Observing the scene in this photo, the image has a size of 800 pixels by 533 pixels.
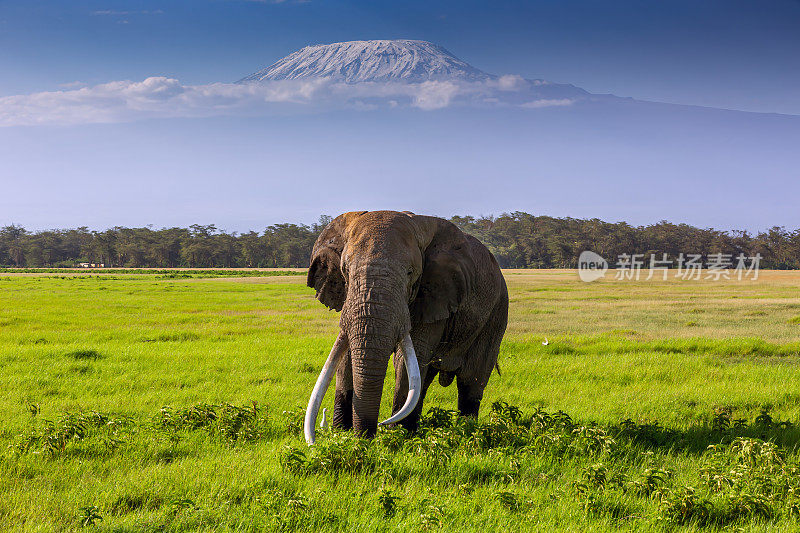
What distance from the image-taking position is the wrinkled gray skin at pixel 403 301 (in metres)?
5.47

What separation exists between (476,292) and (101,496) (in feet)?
15.0

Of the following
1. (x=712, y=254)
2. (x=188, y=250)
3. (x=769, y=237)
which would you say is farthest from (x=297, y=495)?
(x=769, y=237)

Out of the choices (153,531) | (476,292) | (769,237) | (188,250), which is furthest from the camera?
(769,237)

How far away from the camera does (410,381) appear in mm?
5555

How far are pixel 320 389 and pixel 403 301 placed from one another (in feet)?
3.71

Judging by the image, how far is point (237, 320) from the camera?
2273 centimetres

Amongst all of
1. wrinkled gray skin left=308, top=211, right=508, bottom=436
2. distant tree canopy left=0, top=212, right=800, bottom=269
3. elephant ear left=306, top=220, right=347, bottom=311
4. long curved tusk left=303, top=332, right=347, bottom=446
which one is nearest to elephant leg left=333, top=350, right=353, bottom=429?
wrinkled gray skin left=308, top=211, right=508, bottom=436

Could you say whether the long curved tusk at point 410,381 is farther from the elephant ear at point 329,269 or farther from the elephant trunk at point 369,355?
the elephant ear at point 329,269

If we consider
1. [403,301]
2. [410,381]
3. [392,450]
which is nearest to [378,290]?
[403,301]

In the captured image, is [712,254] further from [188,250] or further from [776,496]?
[776,496]

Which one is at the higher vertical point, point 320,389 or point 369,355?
point 369,355

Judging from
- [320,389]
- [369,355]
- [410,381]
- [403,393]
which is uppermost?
[369,355]

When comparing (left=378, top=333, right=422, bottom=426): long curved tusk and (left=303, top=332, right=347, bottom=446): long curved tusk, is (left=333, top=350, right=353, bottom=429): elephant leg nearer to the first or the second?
(left=303, top=332, right=347, bottom=446): long curved tusk

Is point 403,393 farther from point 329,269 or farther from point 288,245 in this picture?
point 288,245
